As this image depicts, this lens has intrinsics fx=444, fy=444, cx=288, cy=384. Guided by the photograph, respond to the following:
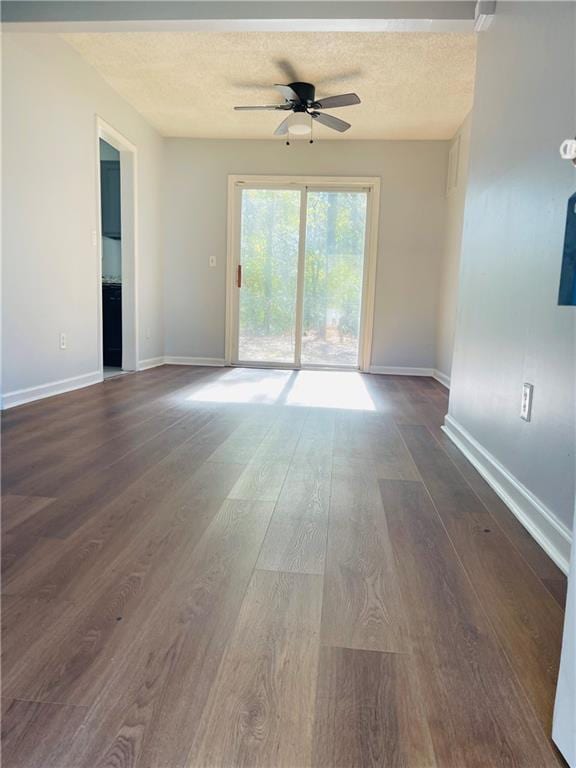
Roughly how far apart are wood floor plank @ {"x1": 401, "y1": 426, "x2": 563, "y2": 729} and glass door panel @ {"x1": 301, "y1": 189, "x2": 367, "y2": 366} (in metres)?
3.51

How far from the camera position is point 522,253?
165cm

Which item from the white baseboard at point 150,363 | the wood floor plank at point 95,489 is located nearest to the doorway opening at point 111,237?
the white baseboard at point 150,363

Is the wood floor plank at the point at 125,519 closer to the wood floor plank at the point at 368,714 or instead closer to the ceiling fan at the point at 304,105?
the wood floor plank at the point at 368,714

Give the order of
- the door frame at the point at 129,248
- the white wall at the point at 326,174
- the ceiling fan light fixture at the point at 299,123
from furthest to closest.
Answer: the white wall at the point at 326,174 < the door frame at the point at 129,248 < the ceiling fan light fixture at the point at 299,123

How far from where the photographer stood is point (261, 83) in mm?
3570

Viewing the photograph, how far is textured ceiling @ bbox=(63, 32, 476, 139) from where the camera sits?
116 inches

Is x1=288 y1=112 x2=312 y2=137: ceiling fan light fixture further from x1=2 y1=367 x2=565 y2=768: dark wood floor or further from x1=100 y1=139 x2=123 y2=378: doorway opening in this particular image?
x1=2 y1=367 x2=565 y2=768: dark wood floor

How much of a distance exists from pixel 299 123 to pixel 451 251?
1.89 metres

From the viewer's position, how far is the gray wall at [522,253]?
1.31m

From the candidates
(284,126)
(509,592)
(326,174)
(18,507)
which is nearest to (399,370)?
(326,174)

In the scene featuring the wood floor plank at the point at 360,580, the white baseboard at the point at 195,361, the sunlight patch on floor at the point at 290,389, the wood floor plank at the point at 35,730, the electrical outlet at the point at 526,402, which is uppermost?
the electrical outlet at the point at 526,402

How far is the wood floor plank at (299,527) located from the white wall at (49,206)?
6.86ft

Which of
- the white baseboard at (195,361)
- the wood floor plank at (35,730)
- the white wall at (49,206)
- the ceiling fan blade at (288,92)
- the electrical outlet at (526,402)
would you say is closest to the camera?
the wood floor plank at (35,730)

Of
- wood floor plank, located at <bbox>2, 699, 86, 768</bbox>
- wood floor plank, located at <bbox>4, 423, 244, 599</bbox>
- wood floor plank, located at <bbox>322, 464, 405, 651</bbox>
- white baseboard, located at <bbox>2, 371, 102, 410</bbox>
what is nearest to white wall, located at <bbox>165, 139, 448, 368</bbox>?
white baseboard, located at <bbox>2, 371, 102, 410</bbox>
